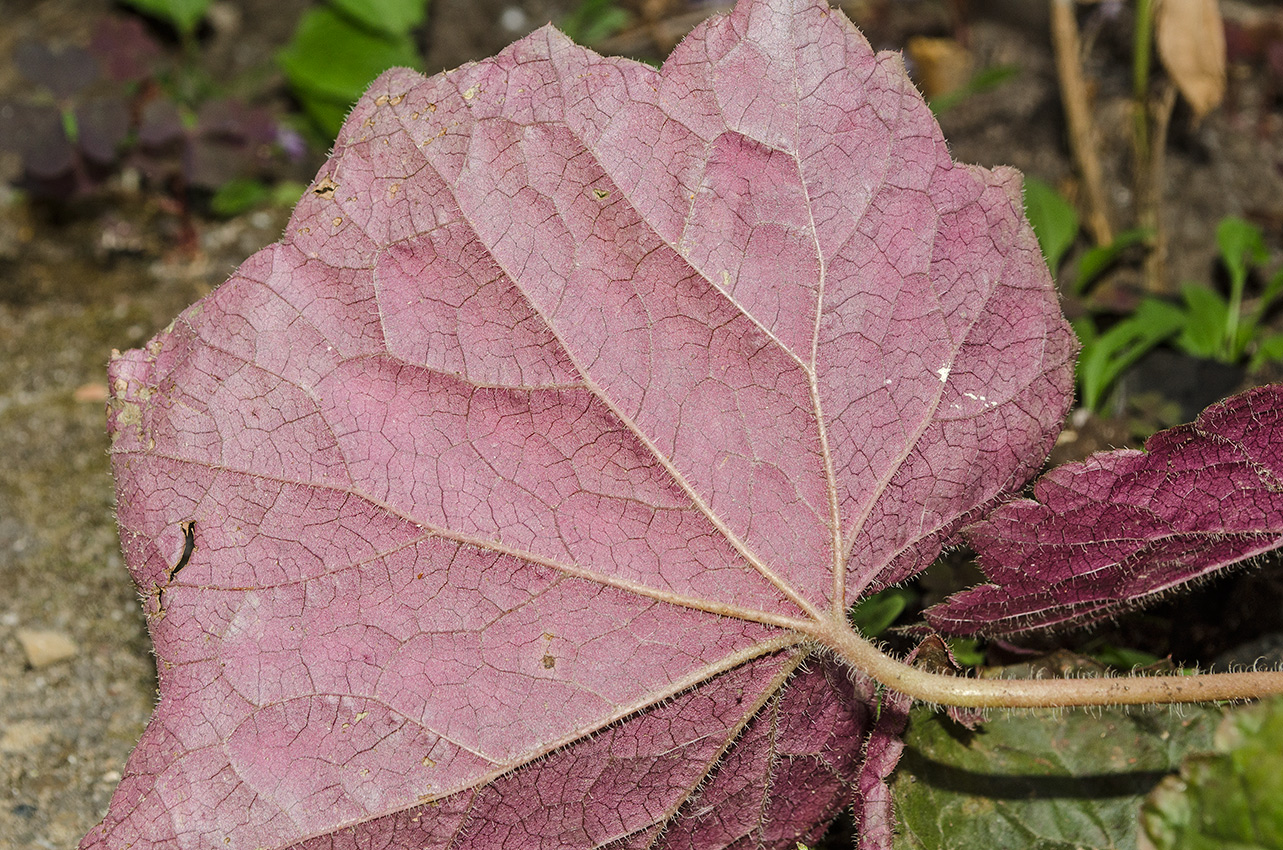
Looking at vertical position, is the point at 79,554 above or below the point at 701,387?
below

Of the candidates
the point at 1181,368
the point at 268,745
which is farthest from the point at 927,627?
the point at 1181,368

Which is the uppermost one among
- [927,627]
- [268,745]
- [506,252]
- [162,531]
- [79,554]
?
[506,252]

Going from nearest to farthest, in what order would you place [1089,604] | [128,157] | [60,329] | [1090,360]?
[1089,604], [1090,360], [60,329], [128,157]

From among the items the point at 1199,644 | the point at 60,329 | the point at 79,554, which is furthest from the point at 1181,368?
the point at 60,329

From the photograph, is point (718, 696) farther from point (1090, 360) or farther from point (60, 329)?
point (60, 329)

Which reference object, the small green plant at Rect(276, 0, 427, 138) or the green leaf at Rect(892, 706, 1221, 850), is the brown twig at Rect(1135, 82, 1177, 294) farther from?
the small green plant at Rect(276, 0, 427, 138)

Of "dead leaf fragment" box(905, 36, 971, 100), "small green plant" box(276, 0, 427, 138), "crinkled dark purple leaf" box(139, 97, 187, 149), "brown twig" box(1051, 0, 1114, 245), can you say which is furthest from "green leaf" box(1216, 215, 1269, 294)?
"crinkled dark purple leaf" box(139, 97, 187, 149)

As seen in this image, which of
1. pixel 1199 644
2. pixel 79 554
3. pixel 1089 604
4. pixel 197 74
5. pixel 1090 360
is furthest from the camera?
pixel 197 74

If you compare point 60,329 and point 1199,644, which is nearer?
point 1199,644
